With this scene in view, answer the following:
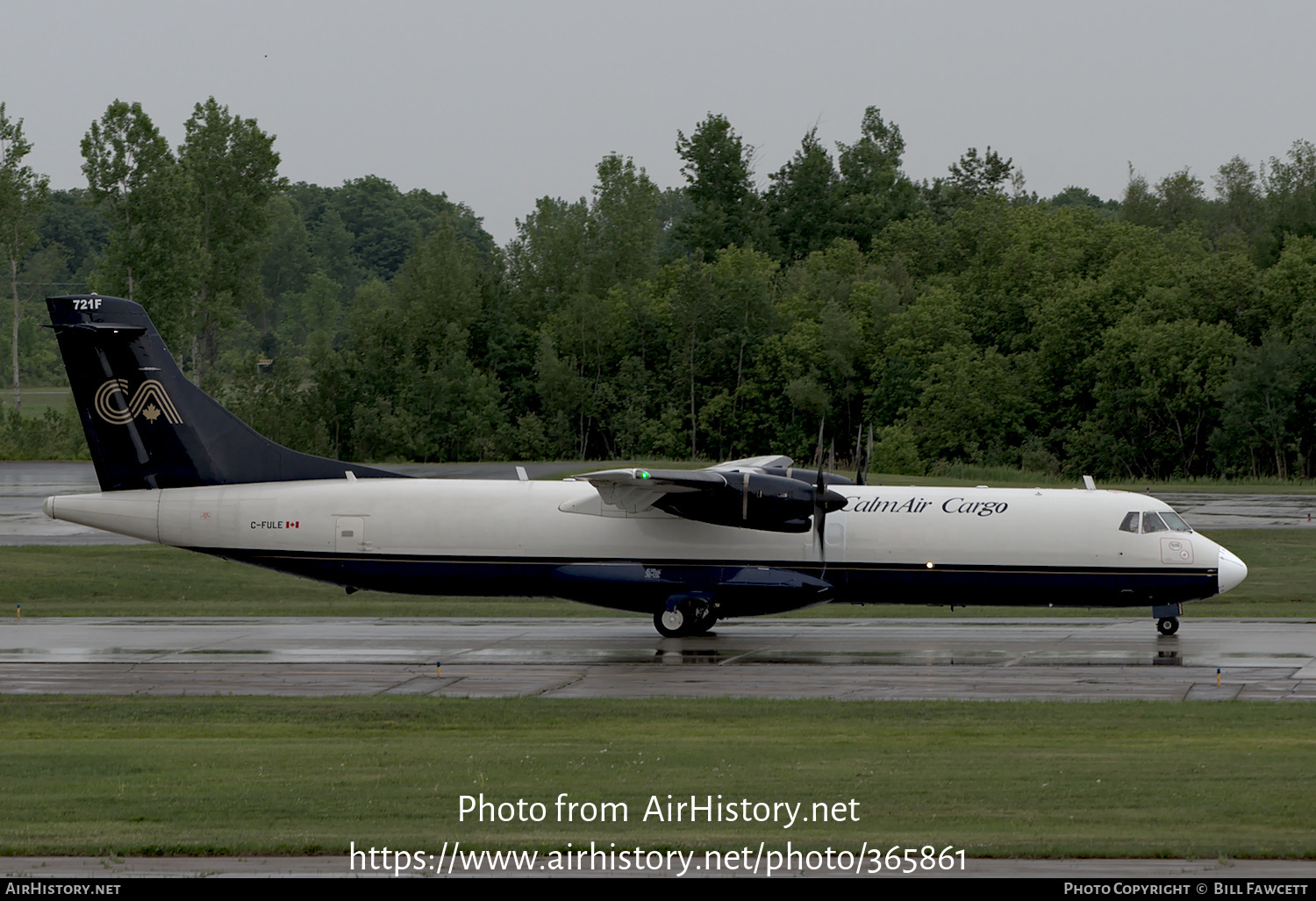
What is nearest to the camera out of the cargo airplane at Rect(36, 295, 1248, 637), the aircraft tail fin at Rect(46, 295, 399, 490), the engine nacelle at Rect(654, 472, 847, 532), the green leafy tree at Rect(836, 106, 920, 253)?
the engine nacelle at Rect(654, 472, 847, 532)

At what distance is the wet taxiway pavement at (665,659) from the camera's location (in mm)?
19359

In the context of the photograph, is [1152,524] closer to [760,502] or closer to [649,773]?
[760,502]

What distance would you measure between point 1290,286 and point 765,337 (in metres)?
27.2

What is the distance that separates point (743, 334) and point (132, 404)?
164 feet

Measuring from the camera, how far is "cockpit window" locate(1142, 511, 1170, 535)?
24156 mm

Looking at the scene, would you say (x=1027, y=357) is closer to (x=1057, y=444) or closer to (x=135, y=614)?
(x=1057, y=444)

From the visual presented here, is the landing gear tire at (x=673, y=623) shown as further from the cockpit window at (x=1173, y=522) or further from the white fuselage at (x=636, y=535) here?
the cockpit window at (x=1173, y=522)

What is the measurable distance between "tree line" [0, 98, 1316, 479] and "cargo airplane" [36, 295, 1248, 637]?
1620 inches

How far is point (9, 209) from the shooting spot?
7100 cm

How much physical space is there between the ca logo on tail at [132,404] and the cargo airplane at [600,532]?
0.08 feet

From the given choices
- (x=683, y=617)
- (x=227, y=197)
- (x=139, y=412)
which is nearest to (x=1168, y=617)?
(x=683, y=617)

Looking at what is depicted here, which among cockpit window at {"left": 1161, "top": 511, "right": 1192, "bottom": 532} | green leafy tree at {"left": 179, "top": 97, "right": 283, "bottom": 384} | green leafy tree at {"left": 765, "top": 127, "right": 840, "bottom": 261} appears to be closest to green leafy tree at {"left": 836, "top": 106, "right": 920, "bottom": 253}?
green leafy tree at {"left": 765, "top": 127, "right": 840, "bottom": 261}

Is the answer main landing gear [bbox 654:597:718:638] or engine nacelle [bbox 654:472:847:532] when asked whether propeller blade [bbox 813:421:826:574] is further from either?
main landing gear [bbox 654:597:718:638]

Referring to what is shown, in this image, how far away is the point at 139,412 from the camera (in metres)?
24.7
